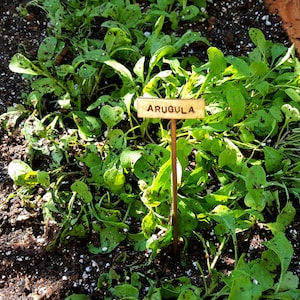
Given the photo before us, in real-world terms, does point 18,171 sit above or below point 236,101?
below

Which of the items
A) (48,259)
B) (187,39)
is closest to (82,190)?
(48,259)

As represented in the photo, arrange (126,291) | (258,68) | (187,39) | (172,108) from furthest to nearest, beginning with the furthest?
(187,39) → (258,68) → (126,291) → (172,108)

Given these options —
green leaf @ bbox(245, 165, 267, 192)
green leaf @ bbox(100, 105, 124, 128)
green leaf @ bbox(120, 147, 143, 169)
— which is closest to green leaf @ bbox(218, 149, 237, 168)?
green leaf @ bbox(245, 165, 267, 192)

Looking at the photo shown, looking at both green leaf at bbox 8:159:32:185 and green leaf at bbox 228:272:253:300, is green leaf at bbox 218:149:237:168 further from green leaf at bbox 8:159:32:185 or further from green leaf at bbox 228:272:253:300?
green leaf at bbox 8:159:32:185

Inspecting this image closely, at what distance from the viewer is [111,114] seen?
1.78 metres

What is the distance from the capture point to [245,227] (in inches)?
62.0

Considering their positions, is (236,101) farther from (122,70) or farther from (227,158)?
(122,70)

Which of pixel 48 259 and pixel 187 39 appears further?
pixel 187 39

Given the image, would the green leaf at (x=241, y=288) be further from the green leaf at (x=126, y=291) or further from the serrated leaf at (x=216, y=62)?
the serrated leaf at (x=216, y=62)

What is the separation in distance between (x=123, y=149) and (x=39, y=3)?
31.2 inches

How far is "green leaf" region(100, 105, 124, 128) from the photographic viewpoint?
178cm

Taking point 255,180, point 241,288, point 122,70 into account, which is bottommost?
point 241,288

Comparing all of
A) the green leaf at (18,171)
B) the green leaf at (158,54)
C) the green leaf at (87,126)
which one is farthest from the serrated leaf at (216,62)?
the green leaf at (18,171)

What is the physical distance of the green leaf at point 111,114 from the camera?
1.78 meters
